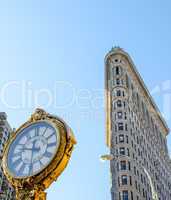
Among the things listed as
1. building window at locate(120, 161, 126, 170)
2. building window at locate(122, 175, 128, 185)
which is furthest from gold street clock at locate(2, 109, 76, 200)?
building window at locate(120, 161, 126, 170)

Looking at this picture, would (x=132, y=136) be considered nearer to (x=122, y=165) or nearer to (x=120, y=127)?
(x=120, y=127)

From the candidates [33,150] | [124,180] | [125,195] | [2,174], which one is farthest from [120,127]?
[33,150]

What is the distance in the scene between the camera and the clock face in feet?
17.1

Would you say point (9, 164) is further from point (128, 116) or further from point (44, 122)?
point (128, 116)

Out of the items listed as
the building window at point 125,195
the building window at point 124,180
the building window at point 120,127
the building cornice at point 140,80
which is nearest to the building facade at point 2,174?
the building window at point 120,127

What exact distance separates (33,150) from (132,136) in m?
74.5

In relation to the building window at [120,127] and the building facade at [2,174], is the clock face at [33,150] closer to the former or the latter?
the building window at [120,127]

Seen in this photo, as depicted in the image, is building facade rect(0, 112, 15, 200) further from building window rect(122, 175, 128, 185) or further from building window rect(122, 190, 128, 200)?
building window rect(122, 190, 128, 200)

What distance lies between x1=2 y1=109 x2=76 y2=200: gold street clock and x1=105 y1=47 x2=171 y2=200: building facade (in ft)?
186

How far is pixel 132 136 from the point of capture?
78.8 meters

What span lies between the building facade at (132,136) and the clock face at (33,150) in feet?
186

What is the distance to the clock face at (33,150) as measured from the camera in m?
5.21

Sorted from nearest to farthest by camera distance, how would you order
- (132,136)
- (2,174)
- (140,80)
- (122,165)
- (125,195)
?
(125,195) < (122,165) < (2,174) < (132,136) < (140,80)

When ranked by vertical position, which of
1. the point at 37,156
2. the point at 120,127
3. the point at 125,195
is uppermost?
the point at 120,127
